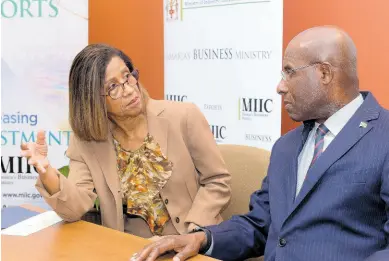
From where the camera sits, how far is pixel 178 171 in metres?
2.51

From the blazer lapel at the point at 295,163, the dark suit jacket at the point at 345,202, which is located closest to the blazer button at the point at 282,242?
the dark suit jacket at the point at 345,202

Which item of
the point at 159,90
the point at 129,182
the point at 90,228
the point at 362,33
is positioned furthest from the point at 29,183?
the point at 362,33

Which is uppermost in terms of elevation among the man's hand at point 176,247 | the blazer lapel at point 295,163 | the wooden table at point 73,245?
the blazer lapel at point 295,163

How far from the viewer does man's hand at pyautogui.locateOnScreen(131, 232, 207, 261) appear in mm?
1650

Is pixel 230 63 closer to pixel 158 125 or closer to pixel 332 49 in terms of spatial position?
pixel 158 125

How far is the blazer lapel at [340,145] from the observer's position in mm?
1647

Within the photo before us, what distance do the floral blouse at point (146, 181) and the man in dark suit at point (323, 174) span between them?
0.64 meters

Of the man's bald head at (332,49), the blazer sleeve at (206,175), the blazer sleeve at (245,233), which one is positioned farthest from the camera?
the blazer sleeve at (206,175)

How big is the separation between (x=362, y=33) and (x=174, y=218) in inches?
78.6

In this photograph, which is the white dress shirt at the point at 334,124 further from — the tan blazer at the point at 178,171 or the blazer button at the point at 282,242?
the tan blazer at the point at 178,171

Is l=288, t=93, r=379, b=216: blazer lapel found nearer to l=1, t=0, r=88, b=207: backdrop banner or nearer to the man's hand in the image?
the man's hand

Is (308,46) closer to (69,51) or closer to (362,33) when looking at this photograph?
(362,33)

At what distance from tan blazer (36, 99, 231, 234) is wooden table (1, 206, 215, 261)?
0.38 metres

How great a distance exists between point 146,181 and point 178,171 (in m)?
0.16
